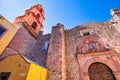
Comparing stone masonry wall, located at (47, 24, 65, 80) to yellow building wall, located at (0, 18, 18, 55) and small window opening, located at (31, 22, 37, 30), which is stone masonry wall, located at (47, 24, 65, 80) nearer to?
yellow building wall, located at (0, 18, 18, 55)

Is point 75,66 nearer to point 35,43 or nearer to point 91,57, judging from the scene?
point 91,57

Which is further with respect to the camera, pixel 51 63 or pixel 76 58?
pixel 76 58

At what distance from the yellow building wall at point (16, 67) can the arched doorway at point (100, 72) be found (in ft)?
13.0

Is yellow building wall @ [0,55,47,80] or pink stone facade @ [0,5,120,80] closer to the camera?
yellow building wall @ [0,55,47,80]

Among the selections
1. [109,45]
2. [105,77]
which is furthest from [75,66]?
[109,45]

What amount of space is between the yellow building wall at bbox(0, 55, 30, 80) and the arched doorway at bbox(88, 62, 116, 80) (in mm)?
3969

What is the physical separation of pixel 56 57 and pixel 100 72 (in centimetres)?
300

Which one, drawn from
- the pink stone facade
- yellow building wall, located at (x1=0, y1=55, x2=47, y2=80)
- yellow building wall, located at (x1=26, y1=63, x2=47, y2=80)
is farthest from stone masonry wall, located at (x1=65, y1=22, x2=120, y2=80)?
yellow building wall, located at (x1=0, y1=55, x2=47, y2=80)

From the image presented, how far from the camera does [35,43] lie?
1019 centimetres

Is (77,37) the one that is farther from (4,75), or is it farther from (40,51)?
(4,75)

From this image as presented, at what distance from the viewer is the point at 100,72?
600 cm

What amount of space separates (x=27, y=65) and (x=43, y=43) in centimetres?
484

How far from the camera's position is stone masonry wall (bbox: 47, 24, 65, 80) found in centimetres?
583

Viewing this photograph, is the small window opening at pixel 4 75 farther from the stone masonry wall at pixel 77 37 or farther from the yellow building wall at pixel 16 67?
the stone masonry wall at pixel 77 37
